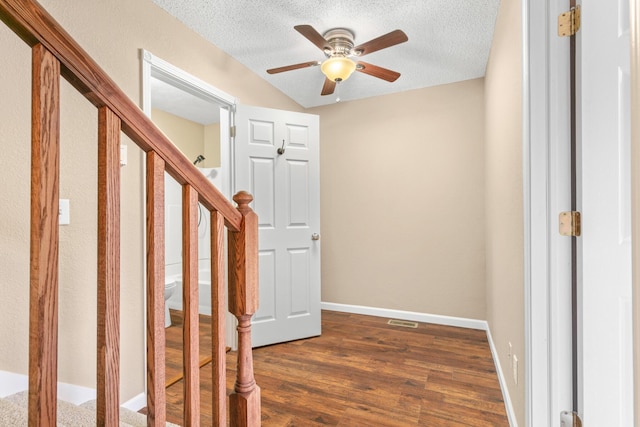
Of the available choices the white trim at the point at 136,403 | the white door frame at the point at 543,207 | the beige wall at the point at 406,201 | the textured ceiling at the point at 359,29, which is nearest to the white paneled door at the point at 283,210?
the textured ceiling at the point at 359,29

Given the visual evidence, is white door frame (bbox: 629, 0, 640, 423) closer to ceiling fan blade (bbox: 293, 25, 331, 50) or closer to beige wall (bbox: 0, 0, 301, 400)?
ceiling fan blade (bbox: 293, 25, 331, 50)

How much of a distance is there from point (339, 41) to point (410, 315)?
2.63 m

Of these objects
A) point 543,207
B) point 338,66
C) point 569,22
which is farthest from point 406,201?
point 569,22

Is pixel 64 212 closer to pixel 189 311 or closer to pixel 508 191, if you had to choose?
pixel 189 311

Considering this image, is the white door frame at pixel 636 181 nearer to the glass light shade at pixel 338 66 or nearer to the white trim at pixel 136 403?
the glass light shade at pixel 338 66

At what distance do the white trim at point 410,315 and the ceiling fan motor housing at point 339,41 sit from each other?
2516mm

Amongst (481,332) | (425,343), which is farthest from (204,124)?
(481,332)

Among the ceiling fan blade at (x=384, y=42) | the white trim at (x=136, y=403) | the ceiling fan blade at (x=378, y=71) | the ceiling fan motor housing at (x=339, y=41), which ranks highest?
the ceiling fan motor housing at (x=339, y=41)

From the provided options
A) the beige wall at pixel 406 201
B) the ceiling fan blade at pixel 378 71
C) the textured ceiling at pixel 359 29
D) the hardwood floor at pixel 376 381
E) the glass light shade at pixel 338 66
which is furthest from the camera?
the beige wall at pixel 406 201

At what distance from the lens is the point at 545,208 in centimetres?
123

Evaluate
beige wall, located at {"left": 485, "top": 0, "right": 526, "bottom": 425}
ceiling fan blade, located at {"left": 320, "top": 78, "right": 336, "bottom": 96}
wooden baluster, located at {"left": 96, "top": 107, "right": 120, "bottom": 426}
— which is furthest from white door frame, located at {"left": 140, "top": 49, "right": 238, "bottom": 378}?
beige wall, located at {"left": 485, "top": 0, "right": 526, "bottom": 425}

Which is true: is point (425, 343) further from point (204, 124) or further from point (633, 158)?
point (204, 124)

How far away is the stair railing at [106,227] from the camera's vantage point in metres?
0.62

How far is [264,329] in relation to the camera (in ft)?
9.02
